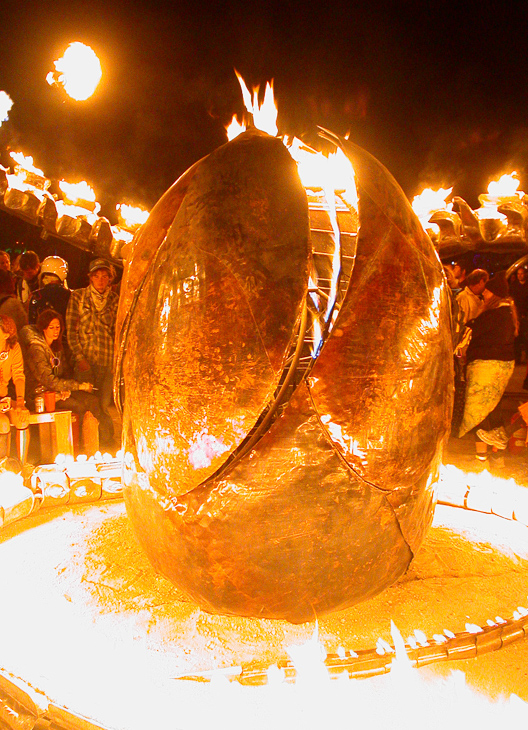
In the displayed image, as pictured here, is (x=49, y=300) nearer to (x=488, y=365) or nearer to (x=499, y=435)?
(x=488, y=365)

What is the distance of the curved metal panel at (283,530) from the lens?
2.06m

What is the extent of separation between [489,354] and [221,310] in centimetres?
526

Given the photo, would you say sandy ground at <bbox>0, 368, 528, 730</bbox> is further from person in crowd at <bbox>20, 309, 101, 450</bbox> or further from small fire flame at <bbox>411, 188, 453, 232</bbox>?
small fire flame at <bbox>411, 188, 453, 232</bbox>

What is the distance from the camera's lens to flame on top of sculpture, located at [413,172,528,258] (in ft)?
24.1

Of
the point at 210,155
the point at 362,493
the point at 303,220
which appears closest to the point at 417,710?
the point at 362,493

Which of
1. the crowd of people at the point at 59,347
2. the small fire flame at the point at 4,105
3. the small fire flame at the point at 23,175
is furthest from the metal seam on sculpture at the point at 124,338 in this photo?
the small fire flame at the point at 4,105

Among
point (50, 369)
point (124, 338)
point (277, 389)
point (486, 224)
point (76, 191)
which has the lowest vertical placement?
point (50, 369)

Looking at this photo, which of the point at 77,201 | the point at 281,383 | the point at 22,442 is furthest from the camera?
the point at 77,201

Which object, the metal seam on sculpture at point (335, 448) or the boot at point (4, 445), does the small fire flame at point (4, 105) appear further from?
the metal seam on sculpture at point (335, 448)

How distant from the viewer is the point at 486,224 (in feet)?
24.4

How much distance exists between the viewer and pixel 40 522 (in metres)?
3.75

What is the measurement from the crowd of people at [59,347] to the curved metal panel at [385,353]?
3995mm

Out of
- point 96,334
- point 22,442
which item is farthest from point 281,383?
point 96,334

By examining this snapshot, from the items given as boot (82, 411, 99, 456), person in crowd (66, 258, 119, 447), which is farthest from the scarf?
boot (82, 411, 99, 456)
